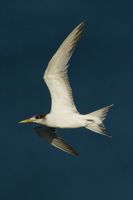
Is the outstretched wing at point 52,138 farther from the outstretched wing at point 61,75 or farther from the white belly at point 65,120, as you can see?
the outstretched wing at point 61,75

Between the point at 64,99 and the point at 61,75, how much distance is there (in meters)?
0.50

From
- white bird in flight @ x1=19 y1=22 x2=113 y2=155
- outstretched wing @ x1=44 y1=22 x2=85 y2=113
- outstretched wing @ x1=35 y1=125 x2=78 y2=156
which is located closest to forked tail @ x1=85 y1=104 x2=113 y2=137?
white bird in flight @ x1=19 y1=22 x2=113 y2=155

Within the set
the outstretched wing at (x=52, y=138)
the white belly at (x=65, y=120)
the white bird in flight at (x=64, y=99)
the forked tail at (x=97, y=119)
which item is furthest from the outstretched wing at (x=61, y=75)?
the outstretched wing at (x=52, y=138)

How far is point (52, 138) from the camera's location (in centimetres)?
1997

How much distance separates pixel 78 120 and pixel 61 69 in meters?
1.05

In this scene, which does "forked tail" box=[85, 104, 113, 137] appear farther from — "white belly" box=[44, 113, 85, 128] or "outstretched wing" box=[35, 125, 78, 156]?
"outstretched wing" box=[35, 125, 78, 156]

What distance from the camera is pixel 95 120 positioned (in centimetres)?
1833

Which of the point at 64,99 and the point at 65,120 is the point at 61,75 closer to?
the point at 64,99

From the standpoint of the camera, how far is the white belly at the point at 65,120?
18359 mm

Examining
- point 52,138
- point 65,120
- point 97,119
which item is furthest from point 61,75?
point 52,138

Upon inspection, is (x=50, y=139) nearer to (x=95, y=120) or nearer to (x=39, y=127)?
(x=39, y=127)

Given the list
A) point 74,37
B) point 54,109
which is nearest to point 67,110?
point 54,109

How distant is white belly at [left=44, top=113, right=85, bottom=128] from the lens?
723 inches

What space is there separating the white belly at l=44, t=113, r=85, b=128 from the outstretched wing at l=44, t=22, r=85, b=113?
149 millimetres
